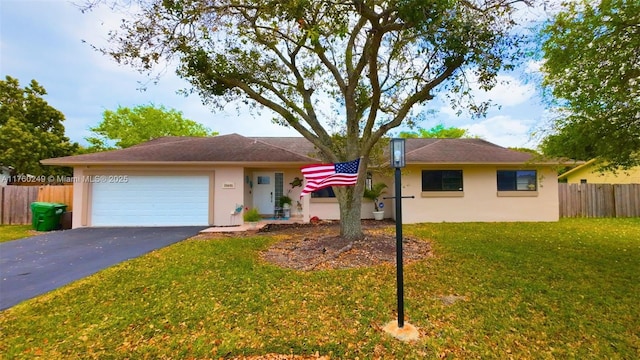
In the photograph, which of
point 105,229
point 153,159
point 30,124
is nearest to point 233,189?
Answer: point 153,159

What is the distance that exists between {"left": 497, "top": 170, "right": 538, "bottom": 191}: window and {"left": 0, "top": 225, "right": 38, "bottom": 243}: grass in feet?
60.6

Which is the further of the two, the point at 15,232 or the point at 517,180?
the point at 517,180

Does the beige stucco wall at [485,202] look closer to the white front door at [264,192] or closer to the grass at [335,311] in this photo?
the grass at [335,311]

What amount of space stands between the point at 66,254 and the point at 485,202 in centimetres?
1480

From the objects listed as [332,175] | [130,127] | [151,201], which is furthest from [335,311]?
[130,127]

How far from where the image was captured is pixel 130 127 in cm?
3008

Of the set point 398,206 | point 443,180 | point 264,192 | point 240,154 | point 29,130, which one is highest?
point 29,130

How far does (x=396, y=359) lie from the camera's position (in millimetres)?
3018

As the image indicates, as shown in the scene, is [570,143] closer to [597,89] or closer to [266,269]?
[597,89]

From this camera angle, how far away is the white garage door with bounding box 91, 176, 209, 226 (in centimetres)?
1128

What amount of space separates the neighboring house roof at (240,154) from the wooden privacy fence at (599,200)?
13.6 ft

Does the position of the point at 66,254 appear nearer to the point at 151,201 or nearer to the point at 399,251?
the point at 151,201

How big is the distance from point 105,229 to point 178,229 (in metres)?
2.76

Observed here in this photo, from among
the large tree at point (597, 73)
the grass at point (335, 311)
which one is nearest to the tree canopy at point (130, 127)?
the grass at point (335, 311)
